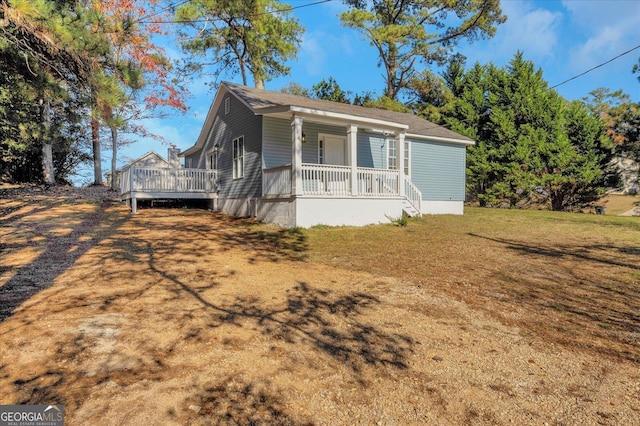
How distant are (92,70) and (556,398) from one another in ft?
26.7

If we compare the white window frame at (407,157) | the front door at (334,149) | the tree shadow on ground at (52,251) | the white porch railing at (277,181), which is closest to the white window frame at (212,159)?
the tree shadow on ground at (52,251)

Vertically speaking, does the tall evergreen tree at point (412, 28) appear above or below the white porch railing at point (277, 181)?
above

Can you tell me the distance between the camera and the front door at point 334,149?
14.1 metres

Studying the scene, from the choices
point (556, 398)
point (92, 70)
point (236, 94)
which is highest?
point (236, 94)

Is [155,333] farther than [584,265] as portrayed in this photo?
No

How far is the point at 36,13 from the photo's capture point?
18.4 feet

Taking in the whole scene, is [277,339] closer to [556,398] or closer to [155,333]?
[155,333]

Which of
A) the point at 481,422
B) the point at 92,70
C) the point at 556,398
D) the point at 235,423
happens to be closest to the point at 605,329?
the point at 556,398

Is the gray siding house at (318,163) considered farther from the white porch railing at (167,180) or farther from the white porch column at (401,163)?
the white porch railing at (167,180)

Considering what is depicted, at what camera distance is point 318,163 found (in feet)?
45.3

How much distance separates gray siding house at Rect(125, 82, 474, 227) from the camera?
11.3 m

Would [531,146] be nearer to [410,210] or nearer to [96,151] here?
[410,210]

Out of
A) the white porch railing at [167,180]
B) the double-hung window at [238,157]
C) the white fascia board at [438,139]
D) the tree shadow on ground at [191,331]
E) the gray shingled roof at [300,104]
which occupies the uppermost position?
the gray shingled roof at [300,104]

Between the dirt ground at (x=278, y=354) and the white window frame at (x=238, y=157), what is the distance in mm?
8197
